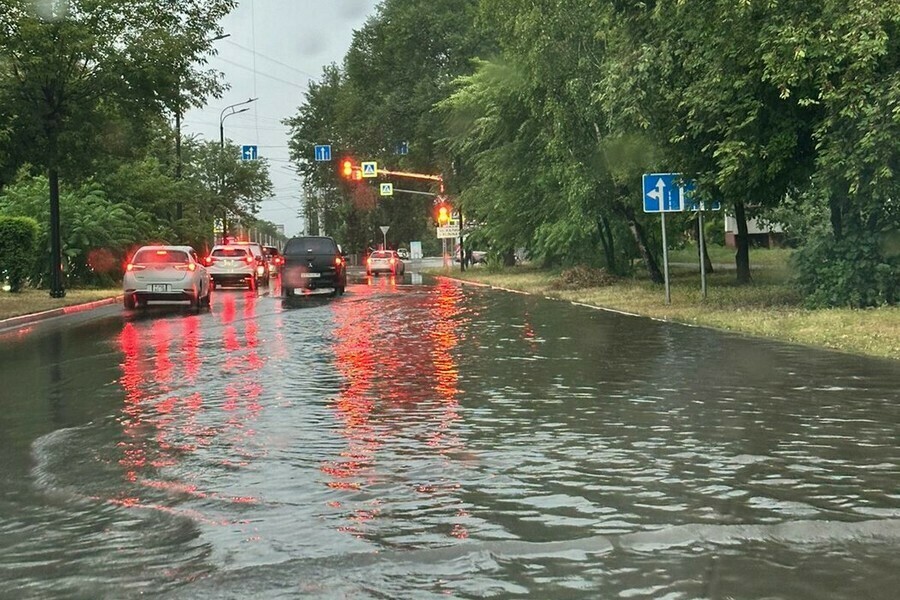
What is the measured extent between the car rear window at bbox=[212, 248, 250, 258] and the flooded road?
27.0 metres

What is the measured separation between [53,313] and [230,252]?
50.0 feet

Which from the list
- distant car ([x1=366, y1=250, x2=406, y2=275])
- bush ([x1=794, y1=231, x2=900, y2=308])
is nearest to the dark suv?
bush ([x1=794, y1=231, x2=900, y2=308])

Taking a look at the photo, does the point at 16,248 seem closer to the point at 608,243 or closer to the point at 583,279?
the point at 583,279

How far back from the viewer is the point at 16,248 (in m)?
32.8

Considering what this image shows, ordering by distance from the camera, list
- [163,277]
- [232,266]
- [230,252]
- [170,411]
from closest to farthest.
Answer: [170,411], [163,277], [232,266], [230,252]

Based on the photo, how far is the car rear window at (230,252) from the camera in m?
41.9

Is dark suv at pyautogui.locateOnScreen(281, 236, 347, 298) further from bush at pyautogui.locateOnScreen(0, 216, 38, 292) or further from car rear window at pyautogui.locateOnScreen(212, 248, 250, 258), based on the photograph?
bush at pyautogui.locateOnScreen(0, 216, 38, 292)

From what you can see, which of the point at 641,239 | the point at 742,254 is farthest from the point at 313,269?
the point at 742,254

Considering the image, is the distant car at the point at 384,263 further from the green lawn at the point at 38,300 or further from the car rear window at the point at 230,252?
the green lawn at the point at 38,300

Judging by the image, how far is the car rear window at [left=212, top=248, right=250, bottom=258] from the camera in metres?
41.9

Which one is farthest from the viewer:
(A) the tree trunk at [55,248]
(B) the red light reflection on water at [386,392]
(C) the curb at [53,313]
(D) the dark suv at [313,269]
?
(D) the dark suv at [313,269]

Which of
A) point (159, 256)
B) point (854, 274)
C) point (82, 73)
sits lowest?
point (854, 274)

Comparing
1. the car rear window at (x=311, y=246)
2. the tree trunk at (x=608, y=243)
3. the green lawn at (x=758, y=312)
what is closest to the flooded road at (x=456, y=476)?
the green lawn at (x=758, y=312)

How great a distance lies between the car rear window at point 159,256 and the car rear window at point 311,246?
7858mm
